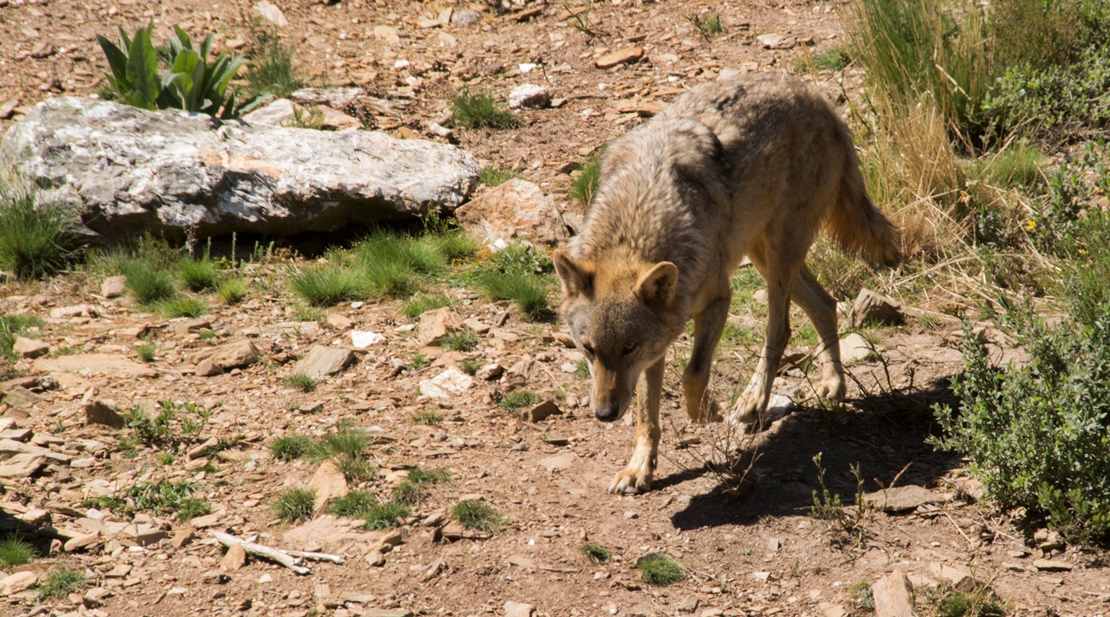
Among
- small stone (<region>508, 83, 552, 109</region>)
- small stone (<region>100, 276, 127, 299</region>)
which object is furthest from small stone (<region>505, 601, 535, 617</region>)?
small stone (<region>508, 83, 552, 109</region>)

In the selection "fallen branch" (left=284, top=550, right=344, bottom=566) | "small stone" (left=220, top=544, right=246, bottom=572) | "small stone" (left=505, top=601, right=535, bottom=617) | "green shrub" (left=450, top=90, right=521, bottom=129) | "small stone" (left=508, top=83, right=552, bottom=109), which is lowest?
"small stone" (left=220, top=544, right=246, bottom=572)

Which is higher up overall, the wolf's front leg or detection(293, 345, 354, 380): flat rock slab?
the wolf's front leg

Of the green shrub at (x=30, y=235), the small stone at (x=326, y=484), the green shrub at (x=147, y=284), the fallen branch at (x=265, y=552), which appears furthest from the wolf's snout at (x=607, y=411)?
the green shrub at (x=30, y=235)

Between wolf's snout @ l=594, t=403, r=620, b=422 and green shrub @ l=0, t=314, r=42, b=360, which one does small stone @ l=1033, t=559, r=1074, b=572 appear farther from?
green shrub @ l=0, t=314, r=42, b=360

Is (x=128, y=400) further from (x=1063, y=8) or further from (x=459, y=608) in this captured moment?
(x=1063, y=8)

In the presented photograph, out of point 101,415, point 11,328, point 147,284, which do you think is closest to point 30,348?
point 11,328

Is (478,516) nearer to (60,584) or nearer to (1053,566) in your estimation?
(60,584)

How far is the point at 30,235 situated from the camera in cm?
721

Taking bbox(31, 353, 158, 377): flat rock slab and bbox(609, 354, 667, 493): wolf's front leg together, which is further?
bbox(31, 353, 158, 377): flat rock slab

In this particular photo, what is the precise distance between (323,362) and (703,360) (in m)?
2.71

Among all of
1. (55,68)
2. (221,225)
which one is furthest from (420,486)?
(55,68)

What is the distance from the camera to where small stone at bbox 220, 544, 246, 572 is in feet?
13.6

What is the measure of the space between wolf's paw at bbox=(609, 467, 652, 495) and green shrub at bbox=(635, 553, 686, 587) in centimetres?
64

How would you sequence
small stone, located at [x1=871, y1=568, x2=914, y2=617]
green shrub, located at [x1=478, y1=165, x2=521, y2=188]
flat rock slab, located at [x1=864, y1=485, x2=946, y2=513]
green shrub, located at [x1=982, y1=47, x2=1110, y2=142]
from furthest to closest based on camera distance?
green shrub, located at [x1=478, y1=165, x2=521, y2=188], green shrub, located at [x1=982, y1=47, x2=1110, y2=142], flat rock slab, located at [x1=864, y1=485, x2=946, y2=513], small stone, located at [x1=871, y1=568, x2=914, y2=617]
